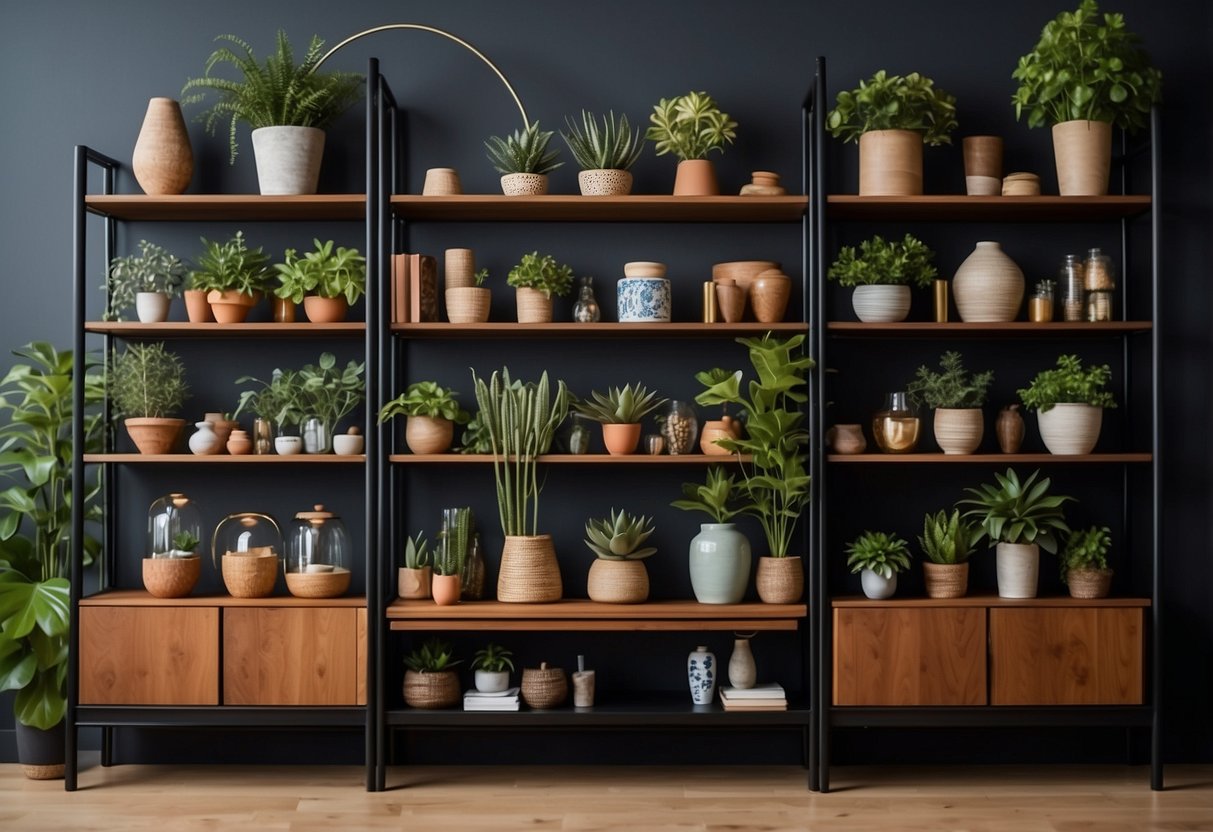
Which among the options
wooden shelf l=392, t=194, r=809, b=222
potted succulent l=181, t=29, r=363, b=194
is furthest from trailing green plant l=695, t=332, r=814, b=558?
potted succulent l=181, t=29, r=363, b=194

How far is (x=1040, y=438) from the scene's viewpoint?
165 inches

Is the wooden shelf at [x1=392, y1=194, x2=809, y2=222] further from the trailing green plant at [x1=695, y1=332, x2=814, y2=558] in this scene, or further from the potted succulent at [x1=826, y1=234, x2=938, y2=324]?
the trailing green plant at [x1=695, y1=332, x2=814, y2=558]

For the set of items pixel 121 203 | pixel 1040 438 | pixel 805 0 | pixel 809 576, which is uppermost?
pixel 805 0

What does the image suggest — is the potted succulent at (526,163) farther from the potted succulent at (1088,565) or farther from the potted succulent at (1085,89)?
the potted succulent at (1088,565)

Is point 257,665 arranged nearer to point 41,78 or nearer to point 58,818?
point 58,818

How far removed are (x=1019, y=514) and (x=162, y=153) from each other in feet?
10.3

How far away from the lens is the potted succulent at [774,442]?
3789mm

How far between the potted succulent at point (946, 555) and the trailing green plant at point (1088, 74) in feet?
4.54

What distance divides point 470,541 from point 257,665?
0.80m

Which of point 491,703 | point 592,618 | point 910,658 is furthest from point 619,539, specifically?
point 910,658

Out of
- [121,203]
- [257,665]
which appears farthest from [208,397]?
[257,665]

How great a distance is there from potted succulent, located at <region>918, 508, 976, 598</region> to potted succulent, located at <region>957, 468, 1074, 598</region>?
66 mm

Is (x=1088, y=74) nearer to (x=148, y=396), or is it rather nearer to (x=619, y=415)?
(x=619, y=415)

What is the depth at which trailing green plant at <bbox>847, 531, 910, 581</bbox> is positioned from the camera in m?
3.86
